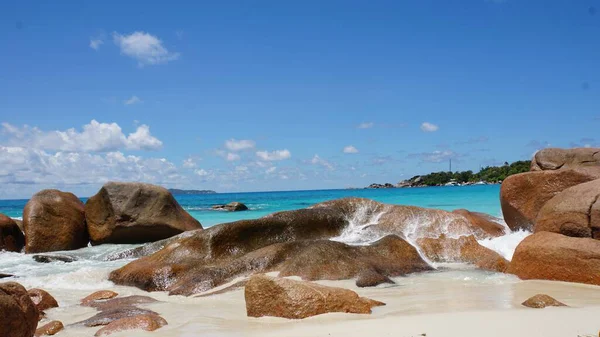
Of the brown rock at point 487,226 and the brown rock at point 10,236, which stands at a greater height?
the brown rock at point 487,226

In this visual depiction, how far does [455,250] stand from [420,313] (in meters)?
6.14

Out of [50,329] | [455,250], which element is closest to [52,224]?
[50,329]

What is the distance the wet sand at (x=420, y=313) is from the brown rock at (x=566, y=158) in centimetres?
573

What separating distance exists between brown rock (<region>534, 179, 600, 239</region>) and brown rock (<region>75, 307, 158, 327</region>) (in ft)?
25.7

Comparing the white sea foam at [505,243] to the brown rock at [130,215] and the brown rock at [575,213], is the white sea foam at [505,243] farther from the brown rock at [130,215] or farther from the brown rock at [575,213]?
the brown rock at [130,215]

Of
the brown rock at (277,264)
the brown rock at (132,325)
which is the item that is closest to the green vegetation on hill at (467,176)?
the brown rock at (277,264)

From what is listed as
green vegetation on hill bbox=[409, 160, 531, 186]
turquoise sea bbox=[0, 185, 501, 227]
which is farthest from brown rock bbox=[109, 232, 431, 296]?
green vegetation on hill bbox=[409, 160, 531, 186]

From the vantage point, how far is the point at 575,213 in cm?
1072

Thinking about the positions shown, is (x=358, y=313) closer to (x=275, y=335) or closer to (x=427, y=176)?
(x=275, y=335)

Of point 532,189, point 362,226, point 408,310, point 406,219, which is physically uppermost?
point 532,189

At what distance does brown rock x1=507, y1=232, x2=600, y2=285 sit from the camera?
352 inches

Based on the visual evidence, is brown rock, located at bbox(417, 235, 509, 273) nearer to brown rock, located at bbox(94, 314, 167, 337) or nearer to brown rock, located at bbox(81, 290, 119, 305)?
brown rock, located at bbox(81, 290, 119, 305)

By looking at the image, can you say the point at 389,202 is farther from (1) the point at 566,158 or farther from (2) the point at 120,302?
(2) the point at 120,302

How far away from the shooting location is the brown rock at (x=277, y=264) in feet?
32.9
